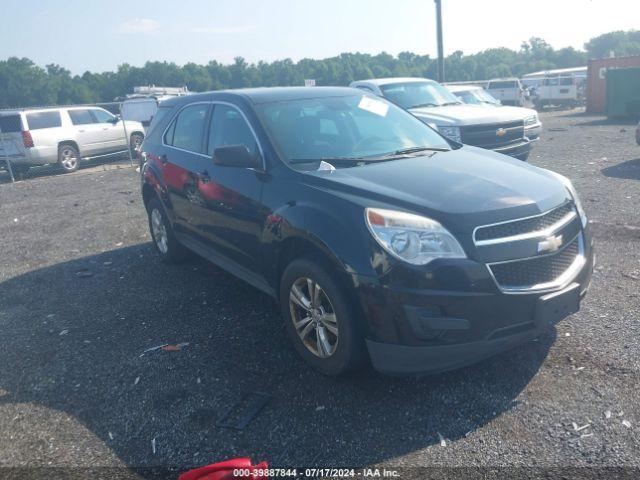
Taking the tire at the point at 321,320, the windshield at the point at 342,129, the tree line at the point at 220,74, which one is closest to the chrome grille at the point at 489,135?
the windshield at the point at 342,129

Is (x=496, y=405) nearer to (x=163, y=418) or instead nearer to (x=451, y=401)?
(x=451, y=401)

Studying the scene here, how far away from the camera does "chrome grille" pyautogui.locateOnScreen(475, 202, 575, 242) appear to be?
11.0 ft

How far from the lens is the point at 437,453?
121 inches

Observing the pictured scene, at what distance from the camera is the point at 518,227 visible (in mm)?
3443

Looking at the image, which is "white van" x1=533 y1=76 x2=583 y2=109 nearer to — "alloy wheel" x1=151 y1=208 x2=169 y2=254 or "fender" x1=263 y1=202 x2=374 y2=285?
"alloy wheel" x1=151 y1=208 x2=169 y2=254

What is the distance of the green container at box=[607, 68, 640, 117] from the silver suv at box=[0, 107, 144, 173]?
17.1 metres

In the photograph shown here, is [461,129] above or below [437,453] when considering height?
above

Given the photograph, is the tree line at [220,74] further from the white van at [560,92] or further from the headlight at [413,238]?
the headlight at [413,238]

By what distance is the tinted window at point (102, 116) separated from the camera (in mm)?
17898

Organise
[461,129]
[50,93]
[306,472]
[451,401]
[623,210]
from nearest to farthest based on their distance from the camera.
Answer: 1. [306,472]
2. [451,401]
3. [623,210]
4. [461,129]
5. [50,93]

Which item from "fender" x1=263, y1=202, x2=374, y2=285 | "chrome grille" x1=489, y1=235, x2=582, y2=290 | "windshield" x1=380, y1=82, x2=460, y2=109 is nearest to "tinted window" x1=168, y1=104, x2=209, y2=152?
"fender" x1=263, y1=202, x2=374, y2=285

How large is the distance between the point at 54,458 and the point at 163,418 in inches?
24.8

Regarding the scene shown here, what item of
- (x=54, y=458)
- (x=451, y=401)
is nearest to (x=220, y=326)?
(x=54, y=458)

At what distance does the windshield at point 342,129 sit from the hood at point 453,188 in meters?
0.33
